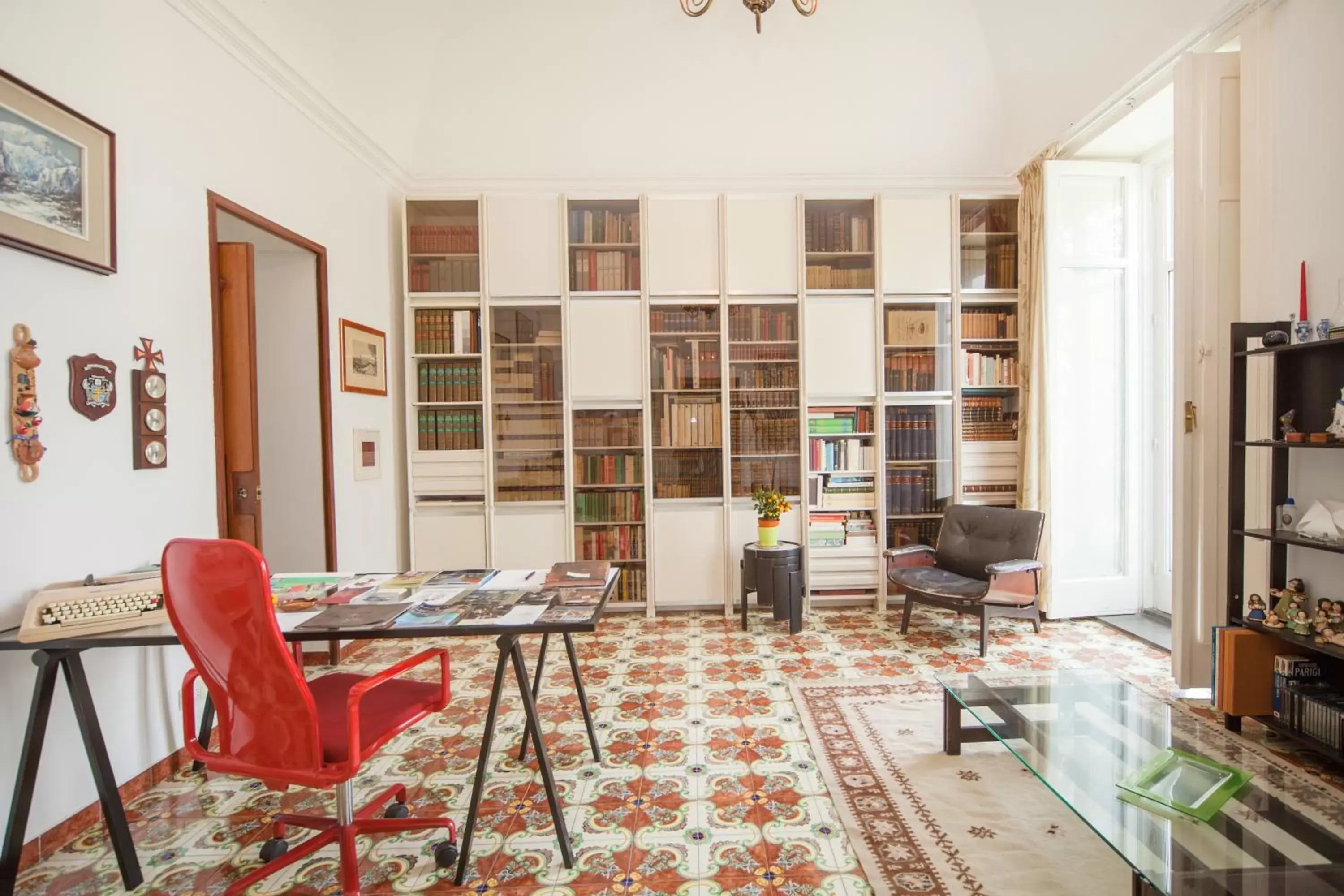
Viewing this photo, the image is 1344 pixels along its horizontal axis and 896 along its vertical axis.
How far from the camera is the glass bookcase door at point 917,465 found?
467 centimetres

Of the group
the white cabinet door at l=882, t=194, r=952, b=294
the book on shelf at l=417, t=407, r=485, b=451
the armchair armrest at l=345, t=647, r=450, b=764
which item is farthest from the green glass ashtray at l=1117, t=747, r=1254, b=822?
the book on shelf at l=417, t=407, r=485, b=451

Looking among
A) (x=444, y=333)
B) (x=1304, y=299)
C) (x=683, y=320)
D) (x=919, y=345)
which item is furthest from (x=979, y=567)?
(x=444, y=333)

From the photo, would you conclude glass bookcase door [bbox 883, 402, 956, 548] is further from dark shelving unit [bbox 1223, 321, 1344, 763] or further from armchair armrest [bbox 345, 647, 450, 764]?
armchair armrest [bbox 345, 647, 450, 764]

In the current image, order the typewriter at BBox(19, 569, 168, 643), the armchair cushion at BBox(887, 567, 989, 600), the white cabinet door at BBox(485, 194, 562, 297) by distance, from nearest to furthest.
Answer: the typewriter at BBox(19, 569, 168, 643) < the armchair cushion at BBox(887, 567, 989, 600) < the white cabinet door at BBox(485, 194, 562, 297)

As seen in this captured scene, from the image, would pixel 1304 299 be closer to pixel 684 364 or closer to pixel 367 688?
pixel 684 364

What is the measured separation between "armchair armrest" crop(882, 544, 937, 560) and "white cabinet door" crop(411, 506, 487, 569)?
299 centimetres

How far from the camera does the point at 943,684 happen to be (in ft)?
8.53

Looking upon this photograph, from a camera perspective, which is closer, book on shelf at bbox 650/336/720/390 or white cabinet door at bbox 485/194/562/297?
white cabinet door at bbox 485/194/562/297

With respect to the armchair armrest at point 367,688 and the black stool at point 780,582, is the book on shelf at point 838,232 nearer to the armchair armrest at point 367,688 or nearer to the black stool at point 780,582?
the black stool at point 780,582

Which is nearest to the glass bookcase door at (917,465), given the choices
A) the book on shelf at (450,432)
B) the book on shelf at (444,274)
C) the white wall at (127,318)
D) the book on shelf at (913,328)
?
the book on shelf at (913,328)

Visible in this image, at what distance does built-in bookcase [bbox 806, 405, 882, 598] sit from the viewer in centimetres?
461

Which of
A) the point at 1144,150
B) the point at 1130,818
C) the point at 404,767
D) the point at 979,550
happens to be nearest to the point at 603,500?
the point at 404,767

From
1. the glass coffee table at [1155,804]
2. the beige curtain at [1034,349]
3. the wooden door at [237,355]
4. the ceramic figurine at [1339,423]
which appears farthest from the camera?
the beige curtain at [1034,349]

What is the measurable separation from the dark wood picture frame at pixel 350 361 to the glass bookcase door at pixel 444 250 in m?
0.52
